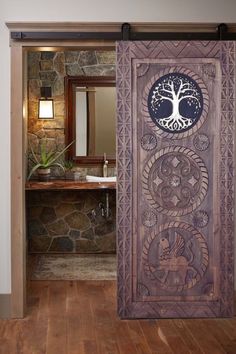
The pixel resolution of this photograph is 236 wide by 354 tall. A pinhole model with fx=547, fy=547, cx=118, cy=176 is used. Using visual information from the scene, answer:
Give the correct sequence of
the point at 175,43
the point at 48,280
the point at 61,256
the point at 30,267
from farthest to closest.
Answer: the point at 61,256
the point at 30,267
the point at 48,280
the point at 175,43

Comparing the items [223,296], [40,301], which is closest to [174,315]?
[223,296]

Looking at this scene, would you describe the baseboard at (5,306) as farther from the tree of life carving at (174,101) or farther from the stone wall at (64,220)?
the stone wall at (64,220)

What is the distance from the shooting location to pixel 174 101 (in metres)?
4.10

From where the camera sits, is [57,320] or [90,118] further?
[90,118]

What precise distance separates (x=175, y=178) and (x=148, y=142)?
34 centimetres

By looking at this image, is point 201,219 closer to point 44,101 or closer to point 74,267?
point 74,267

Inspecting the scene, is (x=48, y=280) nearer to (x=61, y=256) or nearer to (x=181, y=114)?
(x=61, y=256)

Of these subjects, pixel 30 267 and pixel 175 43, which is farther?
pixel 30 267

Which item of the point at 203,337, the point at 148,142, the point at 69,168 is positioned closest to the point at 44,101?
the point at 69,168

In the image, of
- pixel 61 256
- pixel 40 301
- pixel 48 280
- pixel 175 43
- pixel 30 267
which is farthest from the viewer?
pixel 61 256

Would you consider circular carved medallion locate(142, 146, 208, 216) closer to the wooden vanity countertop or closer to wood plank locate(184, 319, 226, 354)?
wood plank locate(184, 319, 226, 354)

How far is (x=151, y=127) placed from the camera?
409 centimetres

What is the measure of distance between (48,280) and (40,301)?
0.78 meters

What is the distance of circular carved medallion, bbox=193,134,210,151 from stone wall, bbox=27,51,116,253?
8.67 feet
